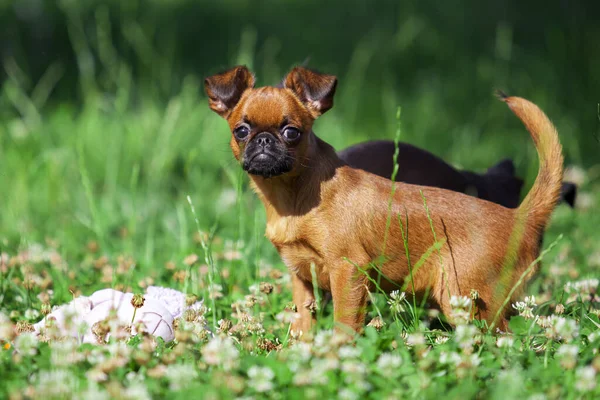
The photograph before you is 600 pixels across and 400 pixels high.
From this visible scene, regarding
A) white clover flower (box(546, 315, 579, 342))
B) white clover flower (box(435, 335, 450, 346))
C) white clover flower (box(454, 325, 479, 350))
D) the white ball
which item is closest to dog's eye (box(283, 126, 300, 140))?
the white ball

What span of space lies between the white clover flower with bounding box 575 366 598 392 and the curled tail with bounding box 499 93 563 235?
3.43 ft

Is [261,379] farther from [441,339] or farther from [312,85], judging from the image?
[312,85]

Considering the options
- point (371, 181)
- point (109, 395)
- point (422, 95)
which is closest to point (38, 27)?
point (422, 95)

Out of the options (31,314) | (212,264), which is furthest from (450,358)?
(31,314)

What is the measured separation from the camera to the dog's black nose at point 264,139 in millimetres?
3191

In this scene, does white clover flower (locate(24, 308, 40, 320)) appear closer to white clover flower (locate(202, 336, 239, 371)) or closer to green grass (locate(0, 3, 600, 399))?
green grass (locate(0, 3, 600, 399))

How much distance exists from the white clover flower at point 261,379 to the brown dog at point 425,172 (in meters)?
1.79

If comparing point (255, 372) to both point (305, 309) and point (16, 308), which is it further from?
point (16, 308)

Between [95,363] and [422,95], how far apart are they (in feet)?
18.3

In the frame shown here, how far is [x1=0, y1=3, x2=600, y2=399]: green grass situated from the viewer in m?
2.45

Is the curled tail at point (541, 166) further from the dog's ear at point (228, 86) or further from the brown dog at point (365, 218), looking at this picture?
the dog's ear at point (228, 86)

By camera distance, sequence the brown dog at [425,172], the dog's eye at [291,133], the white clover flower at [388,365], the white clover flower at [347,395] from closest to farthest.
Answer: the white clover flower at [347,395]
the white clover flower at [388,365]
the dog's eye at [291,133]
the brown dog at [425,172]

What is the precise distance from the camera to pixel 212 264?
3.32m

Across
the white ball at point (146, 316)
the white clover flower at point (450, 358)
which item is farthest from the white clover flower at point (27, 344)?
the white clover flower at point (450, 358)
